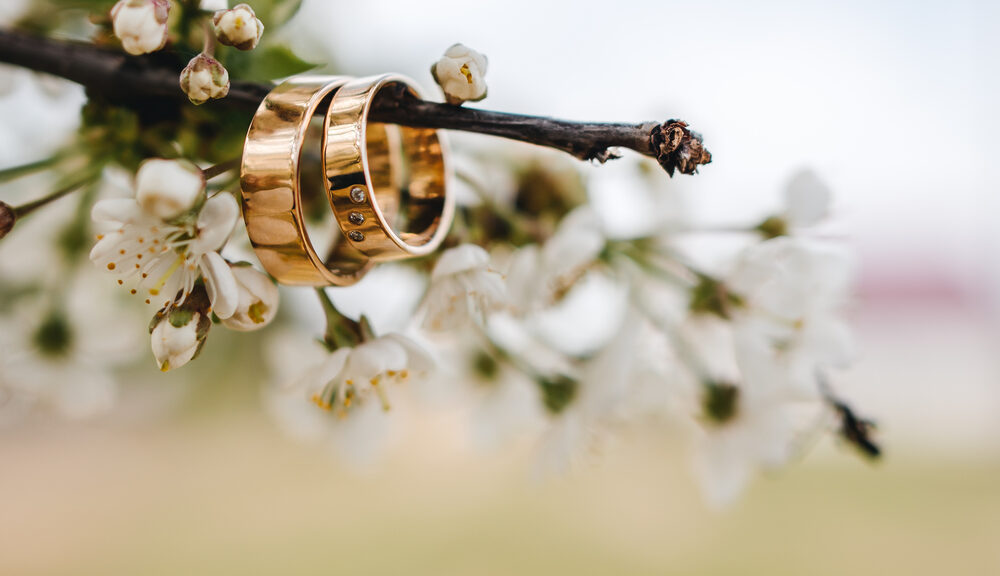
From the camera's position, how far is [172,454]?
42.4 inches

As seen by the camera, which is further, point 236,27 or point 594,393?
point 594,393

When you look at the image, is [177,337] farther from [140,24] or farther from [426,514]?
[426,514]

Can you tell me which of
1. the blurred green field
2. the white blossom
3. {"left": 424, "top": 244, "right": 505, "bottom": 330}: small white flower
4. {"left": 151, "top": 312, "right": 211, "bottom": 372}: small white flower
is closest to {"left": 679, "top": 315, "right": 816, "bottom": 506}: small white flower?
the white blossom

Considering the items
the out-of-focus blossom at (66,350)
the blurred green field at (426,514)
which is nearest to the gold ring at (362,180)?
the out-of-focus blossom at (66,350)

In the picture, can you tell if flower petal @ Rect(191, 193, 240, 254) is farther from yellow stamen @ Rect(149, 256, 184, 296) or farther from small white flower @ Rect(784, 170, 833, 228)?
small white flower @ Rect(784, 170, 833, 228)

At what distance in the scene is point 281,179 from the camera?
0.20 m

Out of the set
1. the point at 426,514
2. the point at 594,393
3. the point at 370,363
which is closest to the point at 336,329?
the point at 370,363

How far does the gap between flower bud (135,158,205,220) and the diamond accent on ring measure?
0.04 m

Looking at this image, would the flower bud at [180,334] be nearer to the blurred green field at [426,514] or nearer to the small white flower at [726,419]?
the small white flower at [726,419]

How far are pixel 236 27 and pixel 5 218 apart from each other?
0.33 ft

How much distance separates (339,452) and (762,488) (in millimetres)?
926

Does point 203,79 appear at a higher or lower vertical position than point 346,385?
higher

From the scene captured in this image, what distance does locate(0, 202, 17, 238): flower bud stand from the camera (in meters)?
0.22

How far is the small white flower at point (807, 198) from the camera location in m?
0.29
